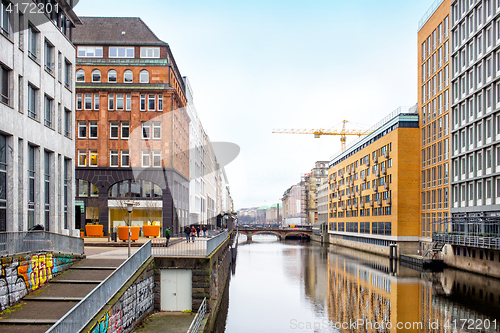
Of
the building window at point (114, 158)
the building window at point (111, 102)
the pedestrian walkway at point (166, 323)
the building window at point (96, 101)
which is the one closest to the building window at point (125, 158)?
the building window at point (114, 158)

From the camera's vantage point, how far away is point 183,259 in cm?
2161

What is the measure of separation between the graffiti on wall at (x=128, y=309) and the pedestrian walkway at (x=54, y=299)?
1402 mm

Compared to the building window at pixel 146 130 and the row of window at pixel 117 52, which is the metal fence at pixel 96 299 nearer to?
the building window at pixel 146 130

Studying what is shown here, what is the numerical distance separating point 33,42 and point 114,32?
28633 mm

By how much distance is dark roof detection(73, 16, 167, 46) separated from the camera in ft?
161

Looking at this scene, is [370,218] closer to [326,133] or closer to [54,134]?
[54,134]

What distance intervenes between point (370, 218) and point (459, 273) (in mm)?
34006

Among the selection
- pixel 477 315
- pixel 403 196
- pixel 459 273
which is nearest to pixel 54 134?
pixel 477 315

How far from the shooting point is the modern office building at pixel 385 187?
212ft

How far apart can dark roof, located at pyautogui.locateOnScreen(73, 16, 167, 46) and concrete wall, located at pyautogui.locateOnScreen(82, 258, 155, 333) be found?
3460cm

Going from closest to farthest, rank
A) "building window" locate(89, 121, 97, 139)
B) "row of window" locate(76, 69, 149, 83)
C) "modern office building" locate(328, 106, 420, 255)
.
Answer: "building window" locate(89, 121, 97, 139) < "row of window" locate(76, 69, 149, 83) < "modern office building" locate(328, 106, 420, 255)

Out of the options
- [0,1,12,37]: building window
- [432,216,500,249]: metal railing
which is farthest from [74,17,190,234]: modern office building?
[432,216,500,249]: metal railing

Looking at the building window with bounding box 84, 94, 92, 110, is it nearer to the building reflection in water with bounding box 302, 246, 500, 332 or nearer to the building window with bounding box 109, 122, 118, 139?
the building window with bounding box 109, 122, 118, 139

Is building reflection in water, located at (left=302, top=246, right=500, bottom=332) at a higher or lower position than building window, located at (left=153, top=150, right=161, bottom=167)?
lower
